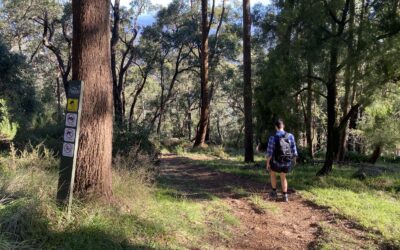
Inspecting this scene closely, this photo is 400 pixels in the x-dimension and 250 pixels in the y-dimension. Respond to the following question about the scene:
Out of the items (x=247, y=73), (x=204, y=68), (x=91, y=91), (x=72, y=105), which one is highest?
(x=204, y=68)

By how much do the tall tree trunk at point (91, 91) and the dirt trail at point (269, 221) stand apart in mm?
2012

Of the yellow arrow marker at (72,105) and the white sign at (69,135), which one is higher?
the yellow arrow marker at (72,105)

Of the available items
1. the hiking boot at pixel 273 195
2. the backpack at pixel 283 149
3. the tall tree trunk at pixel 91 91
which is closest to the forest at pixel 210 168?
the tall tree trunk at pixel 91 91

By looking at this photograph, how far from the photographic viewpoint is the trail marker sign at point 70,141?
4.84 metres

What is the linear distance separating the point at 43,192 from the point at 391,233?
17.0 feet

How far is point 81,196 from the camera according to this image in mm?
5375

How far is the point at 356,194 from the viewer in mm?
8891

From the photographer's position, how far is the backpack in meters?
8.17

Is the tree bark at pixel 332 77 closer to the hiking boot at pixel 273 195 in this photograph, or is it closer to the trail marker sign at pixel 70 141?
the hiking boot at pixel 273 195

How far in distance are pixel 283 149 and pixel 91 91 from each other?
4.37 metres

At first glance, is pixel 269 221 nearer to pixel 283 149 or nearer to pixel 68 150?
pixel 283 149

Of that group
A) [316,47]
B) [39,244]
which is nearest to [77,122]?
[39,244]

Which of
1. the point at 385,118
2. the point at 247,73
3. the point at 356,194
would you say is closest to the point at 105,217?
the point at 356,194

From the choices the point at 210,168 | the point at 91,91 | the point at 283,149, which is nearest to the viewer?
the point at 91,91
